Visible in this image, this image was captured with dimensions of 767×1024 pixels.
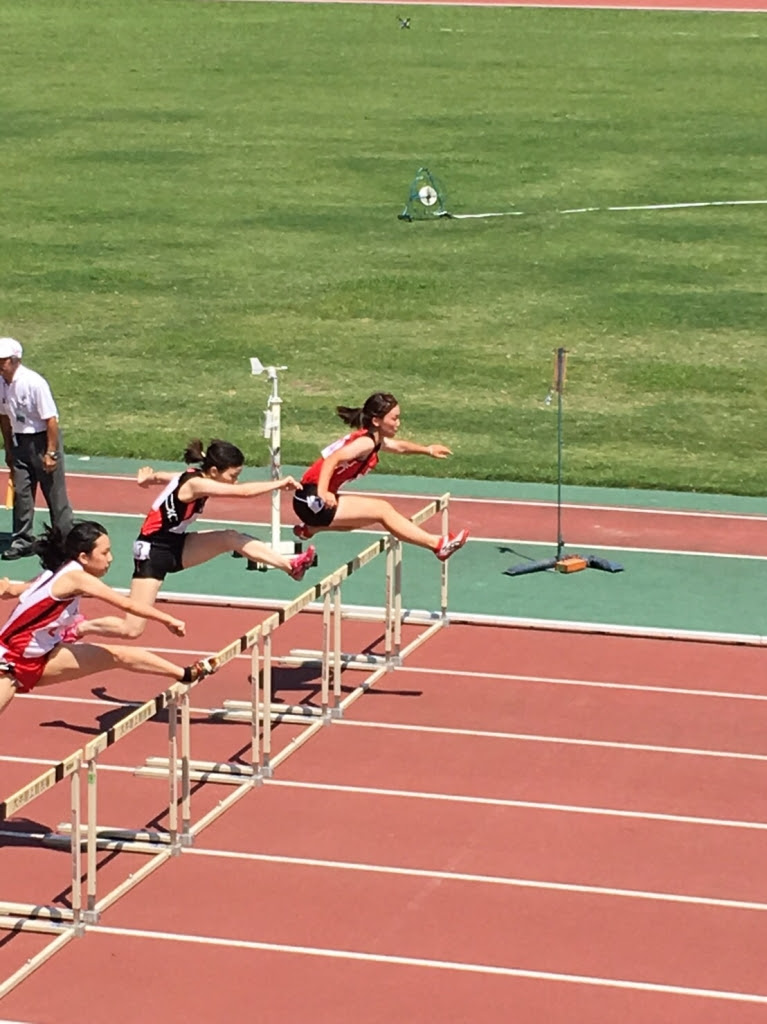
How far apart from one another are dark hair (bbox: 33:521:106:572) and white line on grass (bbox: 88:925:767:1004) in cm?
199

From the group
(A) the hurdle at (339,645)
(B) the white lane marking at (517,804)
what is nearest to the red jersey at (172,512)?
(A) the hurdle at (339,645)

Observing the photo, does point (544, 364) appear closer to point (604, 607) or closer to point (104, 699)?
point (604, 607)

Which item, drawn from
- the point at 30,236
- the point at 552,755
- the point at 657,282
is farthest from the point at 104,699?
the point at 30,236

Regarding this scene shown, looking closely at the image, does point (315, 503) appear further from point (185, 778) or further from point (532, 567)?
point (532, 567)

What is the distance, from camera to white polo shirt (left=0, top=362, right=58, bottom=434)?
16.8m

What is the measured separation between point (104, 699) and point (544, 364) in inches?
415

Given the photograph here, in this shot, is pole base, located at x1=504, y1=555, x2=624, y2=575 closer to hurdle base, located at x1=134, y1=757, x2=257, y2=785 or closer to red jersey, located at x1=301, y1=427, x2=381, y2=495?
red jersey, located at x1=301, y1=427, x2=381, y2=495

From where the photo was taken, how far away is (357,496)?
14.2 m

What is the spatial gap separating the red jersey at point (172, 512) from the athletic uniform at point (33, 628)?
6.08ft

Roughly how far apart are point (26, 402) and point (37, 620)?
5588mm

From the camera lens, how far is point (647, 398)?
22.5 m

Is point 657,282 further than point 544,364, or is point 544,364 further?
point 657,282

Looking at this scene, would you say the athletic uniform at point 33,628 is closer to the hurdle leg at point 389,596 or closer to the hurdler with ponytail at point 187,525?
the hurdler with ponytail at point 187,525

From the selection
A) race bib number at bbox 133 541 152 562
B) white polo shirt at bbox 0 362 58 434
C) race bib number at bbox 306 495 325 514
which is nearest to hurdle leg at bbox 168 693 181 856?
race bib number at bbox 133 541 152 562
